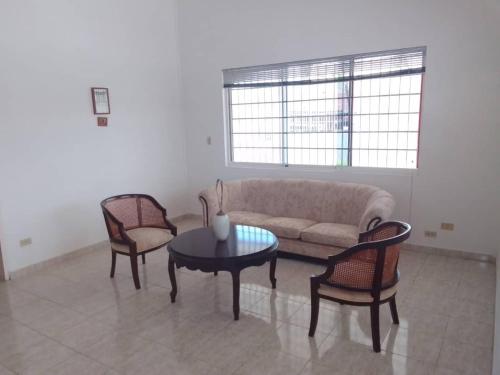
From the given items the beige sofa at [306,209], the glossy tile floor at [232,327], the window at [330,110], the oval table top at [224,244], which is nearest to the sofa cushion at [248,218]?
the beige sofa at [306,209]

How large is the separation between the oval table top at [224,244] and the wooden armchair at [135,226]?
51cm

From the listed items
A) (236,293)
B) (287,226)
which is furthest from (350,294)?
(287,226)

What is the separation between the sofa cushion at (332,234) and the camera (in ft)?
12.3

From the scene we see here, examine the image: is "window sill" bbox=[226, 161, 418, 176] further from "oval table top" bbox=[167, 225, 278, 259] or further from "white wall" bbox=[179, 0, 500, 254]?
"oval table top" bbox=[167, 225, 278, 259]

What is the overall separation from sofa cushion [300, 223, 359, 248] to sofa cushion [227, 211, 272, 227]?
1.98 ft

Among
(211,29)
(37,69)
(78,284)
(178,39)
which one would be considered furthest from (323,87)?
(78,284)

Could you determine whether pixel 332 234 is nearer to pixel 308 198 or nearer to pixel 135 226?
pixel 308 198

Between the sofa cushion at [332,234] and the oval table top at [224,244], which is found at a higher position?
the oval table top at [224,244]

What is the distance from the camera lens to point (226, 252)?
9.75 ft

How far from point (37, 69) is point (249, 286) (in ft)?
10.5

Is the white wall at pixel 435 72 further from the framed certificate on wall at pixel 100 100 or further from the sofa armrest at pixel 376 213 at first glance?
the framed certificate on wall at pixel 100 100

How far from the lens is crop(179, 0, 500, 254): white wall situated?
3795 mm

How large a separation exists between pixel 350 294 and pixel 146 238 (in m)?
2.13

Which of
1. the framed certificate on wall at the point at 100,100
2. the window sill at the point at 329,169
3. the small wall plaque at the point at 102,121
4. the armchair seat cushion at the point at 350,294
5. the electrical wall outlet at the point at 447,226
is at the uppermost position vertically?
the framed certificate on wall at the point at 100,100
